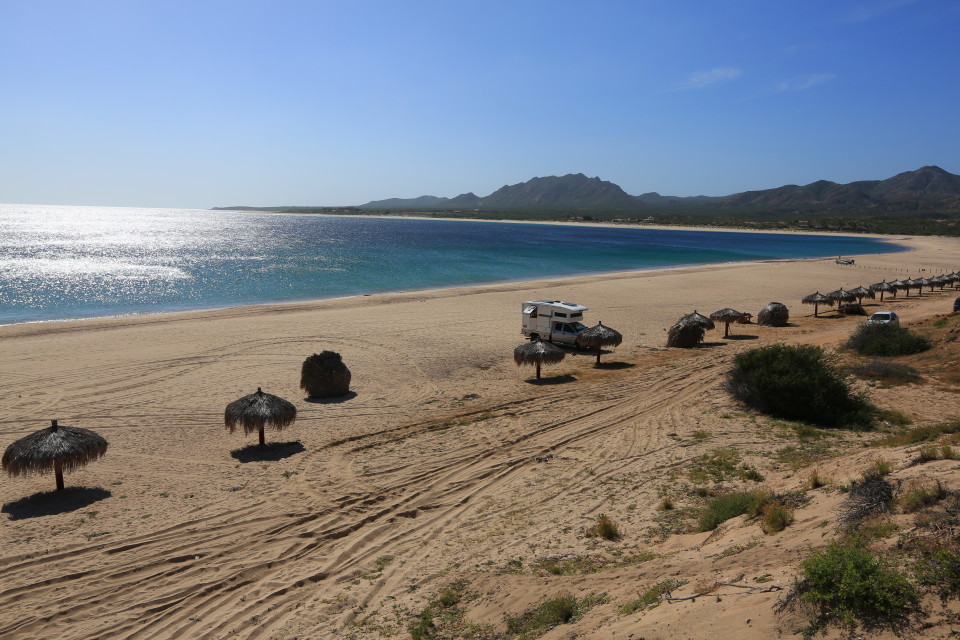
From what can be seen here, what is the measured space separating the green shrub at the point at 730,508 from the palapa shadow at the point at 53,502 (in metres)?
9.37

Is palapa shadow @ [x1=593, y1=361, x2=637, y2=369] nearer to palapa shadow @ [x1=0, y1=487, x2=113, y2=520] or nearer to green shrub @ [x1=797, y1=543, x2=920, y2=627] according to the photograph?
palapa shadow @ [x1=0, y1=487, x2=113, y2=520]

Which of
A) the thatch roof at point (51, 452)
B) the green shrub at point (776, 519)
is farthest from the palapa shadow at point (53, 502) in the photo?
the green shrub at point (776, 519)

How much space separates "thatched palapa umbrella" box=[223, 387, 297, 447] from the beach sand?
1.78 ft

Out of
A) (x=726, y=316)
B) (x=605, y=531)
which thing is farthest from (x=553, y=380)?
(x=726, y=316)

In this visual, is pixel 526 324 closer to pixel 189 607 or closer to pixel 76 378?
pixel 76 378

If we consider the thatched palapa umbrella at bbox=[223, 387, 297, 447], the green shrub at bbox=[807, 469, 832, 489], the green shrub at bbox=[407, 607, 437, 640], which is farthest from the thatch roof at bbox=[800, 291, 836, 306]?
the green shrub at bbox=[407, 607, 437, 640]

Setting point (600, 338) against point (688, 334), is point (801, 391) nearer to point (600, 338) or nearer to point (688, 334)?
point (600, 338)

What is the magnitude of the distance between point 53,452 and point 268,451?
3.52 meters

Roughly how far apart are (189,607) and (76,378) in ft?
41.6

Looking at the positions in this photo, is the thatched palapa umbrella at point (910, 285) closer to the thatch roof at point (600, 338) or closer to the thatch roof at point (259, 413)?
the thatch roof at point (600, 338)

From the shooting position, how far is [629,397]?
14.8 metres

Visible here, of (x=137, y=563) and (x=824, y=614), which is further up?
(x=824, y=614)

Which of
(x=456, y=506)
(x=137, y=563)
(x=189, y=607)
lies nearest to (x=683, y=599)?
(x=456, y=506)

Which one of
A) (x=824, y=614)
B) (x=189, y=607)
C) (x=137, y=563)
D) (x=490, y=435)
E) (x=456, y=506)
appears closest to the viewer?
(x=824, y=614)
